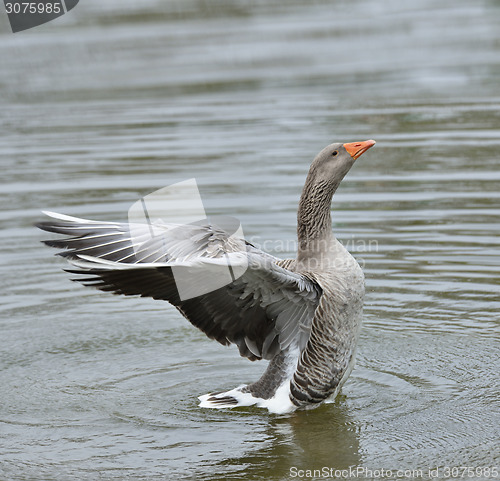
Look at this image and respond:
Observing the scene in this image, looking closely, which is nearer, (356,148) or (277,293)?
(277,293)

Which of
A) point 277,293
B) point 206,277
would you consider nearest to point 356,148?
point 277,293

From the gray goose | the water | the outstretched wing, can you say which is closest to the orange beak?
the gray goose

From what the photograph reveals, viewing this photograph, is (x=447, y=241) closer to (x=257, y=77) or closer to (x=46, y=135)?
(x=46, y=135)

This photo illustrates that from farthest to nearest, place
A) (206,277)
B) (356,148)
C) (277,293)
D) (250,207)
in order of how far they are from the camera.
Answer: (250,207) < (356,148) < (277,293) < (206,277)

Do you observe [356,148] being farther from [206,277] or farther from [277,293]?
[206,277]

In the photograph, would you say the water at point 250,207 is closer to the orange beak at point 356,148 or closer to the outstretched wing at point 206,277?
the outstretched wing at point 206,277

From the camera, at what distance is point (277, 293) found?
21.5 feet

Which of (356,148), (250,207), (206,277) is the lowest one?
(250,207)

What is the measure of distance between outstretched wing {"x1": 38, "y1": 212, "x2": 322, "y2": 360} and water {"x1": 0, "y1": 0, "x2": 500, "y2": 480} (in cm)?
67

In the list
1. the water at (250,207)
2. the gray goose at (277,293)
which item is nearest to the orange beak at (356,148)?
the gray goose at (277,293)

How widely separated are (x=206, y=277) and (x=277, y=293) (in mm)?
663

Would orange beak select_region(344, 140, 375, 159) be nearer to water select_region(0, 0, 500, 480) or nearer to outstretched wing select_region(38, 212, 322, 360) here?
outstretched wing select_region(38, 212, 322, 360)

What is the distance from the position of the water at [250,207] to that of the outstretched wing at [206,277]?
674 mm

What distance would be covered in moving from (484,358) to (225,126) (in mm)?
8374
